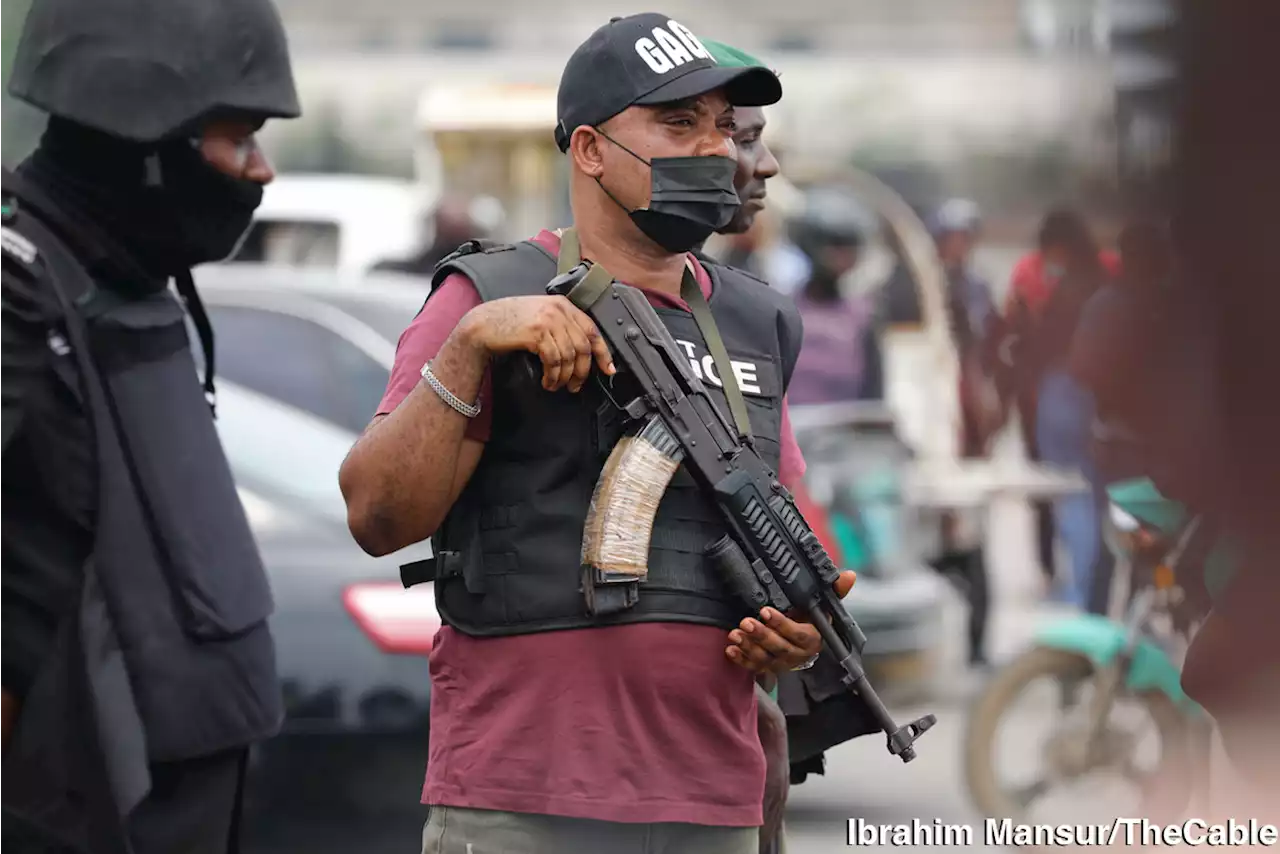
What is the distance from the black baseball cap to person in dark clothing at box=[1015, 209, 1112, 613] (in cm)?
447

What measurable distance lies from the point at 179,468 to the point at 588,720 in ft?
3.12

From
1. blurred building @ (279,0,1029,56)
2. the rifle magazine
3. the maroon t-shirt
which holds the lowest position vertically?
blurred building @ (279,0,1029,56)

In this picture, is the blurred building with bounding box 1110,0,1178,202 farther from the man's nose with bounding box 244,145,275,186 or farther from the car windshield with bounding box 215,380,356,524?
the man's nose with bounding box 244,145,275,186

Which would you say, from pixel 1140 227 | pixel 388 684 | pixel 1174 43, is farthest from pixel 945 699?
pixel 388 684

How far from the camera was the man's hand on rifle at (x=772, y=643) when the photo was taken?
2.61 meters

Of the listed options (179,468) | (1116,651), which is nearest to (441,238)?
(1116,651)

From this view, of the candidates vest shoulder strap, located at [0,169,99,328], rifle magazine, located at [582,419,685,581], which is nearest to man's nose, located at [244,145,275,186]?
vest shoulder strap, located at [0,169,99,328]

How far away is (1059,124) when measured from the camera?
8078mm

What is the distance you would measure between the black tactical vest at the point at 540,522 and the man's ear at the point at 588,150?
15 cm

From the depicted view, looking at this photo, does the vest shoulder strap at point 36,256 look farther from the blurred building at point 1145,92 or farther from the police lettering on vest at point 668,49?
the blurred building at point 1145,92

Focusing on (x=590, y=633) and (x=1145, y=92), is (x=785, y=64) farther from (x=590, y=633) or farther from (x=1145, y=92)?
(x=590, y=633)

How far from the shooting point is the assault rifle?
256cm

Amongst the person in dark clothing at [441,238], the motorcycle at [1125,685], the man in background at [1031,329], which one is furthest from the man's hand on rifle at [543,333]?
the person in dark clothing at [441,238]

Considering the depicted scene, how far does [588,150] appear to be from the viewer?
108 inches
